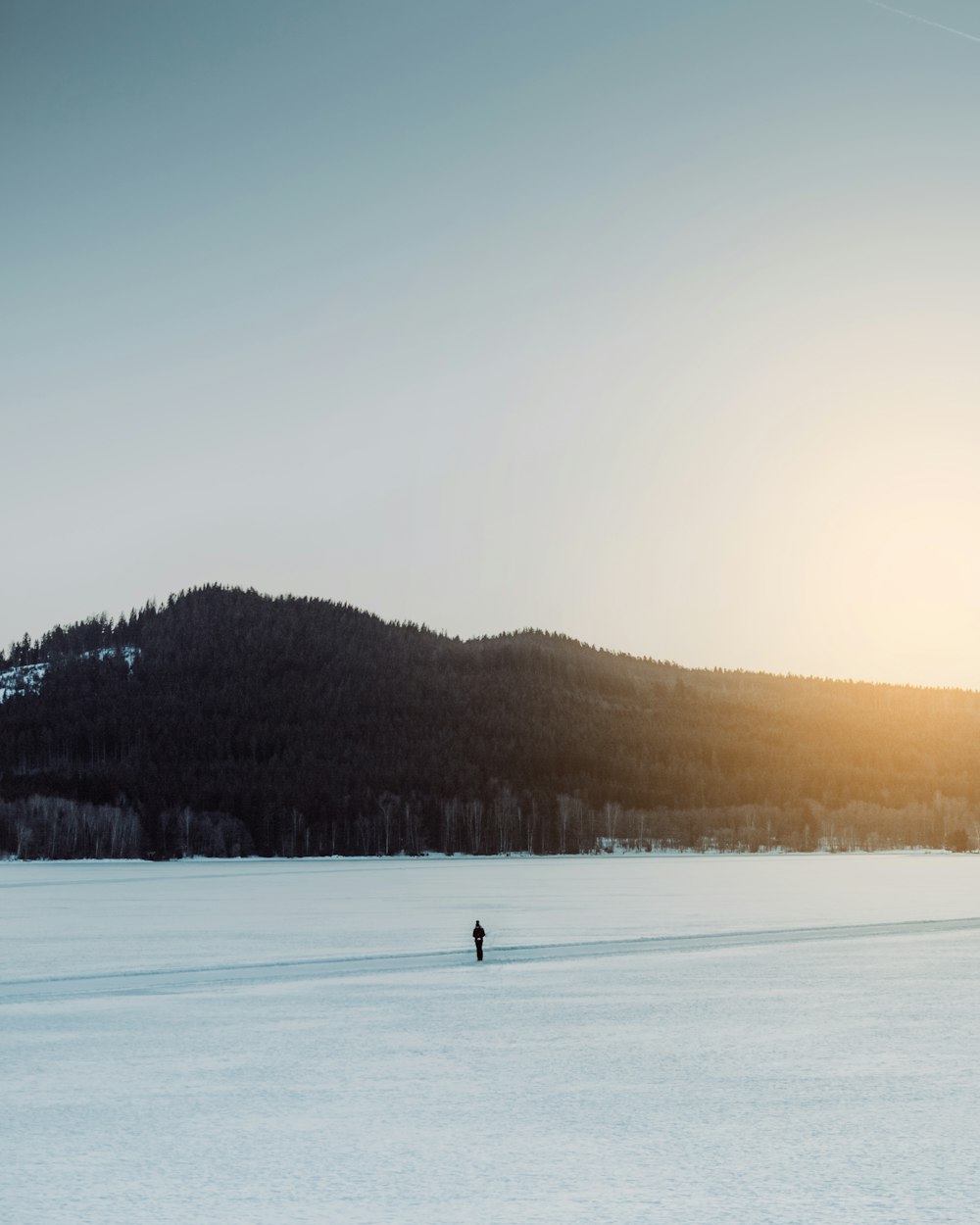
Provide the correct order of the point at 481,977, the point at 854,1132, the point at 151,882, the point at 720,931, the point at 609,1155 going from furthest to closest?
the point at 151,882
the point at 720,931
the point at 481,977
the point at 854,1132
the point at 609,1155

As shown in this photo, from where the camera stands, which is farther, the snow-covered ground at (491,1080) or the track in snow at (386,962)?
the track in snow at (386,962)

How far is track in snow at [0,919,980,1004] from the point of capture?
24500 millimetres

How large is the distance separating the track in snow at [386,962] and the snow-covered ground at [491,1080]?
18 centimetres

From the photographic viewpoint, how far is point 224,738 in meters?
199

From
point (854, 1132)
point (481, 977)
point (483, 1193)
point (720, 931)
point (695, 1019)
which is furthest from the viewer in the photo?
point (720, 931)

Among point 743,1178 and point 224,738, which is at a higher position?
point 224,738

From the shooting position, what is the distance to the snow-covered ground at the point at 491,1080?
10430 millimetres

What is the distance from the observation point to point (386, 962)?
29.0 m

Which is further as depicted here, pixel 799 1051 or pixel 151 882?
pixel 151 882

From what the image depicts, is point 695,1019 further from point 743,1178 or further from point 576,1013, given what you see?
point 743,1178

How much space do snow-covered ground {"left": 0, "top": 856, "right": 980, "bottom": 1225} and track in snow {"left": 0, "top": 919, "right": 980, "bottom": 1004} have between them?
0.58 ft

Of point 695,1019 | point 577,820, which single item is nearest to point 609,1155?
point 695,1019

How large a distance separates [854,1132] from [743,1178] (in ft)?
7.17

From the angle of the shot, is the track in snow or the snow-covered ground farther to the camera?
the track in snow
